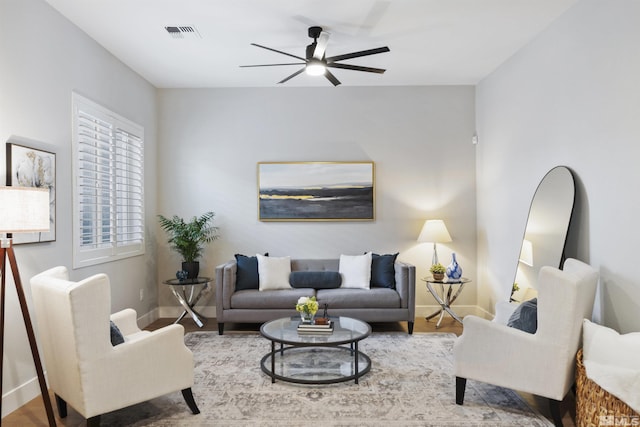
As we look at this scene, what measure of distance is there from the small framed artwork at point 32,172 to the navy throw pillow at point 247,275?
2037mm

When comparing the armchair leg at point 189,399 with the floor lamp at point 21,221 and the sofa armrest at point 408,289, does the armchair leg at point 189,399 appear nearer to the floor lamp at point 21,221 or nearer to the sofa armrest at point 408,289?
the floor lamp at point 21,221

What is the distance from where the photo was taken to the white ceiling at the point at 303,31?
357 cm

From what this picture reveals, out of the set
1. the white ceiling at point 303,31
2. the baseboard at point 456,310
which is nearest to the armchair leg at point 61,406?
the white ceiling at point 303,31

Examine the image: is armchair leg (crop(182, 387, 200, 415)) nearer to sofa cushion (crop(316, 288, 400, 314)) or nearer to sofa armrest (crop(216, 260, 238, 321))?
sofa armrest (crop(216, 260, 238, 321))

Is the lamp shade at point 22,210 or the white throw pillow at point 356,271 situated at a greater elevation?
the lamp shade at point 22,210

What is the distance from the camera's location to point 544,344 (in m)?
2.76

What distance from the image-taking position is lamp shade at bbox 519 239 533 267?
4.09 meters

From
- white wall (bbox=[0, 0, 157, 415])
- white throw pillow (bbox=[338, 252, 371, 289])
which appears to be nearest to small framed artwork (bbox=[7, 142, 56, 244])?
white wall (bbox=[0, 0, 157, 415])

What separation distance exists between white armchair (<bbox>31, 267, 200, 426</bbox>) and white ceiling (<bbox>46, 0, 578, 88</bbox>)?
7.49ft

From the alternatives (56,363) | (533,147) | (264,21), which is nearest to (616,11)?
(533,147)

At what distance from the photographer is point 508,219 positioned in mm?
4859

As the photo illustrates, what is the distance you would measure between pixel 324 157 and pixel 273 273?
5.51 feet

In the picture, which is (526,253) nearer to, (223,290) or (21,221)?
(223,290)

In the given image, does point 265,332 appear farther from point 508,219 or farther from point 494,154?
point 494,154
